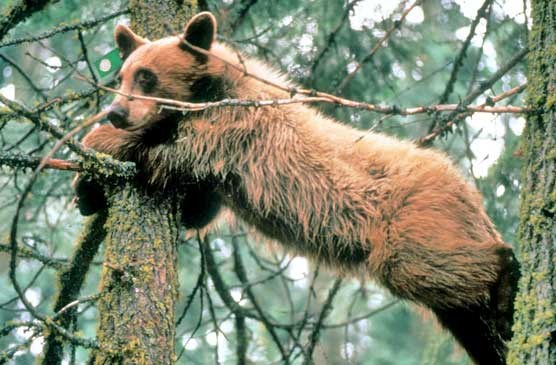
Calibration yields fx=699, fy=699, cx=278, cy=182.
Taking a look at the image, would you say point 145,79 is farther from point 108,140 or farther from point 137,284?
point 137,284

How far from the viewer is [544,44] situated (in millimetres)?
2855

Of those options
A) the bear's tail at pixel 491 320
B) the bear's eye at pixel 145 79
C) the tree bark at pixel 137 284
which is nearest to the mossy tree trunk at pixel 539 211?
the bear's tail at pixel 491 320

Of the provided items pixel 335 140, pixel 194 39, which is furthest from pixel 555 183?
pixel 194 39

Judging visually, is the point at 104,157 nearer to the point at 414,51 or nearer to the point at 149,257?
the point at 149,257

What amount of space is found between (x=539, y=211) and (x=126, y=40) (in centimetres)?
279

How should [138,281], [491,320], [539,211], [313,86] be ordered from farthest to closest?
[313,86], [491,320], [138,281], [539,211]

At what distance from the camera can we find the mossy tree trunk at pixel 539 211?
2424 mm

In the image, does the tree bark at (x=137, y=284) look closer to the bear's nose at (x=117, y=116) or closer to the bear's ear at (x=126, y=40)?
the bear's nose at (x=117, y=116)

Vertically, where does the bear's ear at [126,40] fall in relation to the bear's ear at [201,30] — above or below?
above

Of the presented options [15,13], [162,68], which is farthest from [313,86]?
[15,13]

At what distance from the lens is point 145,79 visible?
4.35 m

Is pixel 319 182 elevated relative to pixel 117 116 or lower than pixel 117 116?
lower

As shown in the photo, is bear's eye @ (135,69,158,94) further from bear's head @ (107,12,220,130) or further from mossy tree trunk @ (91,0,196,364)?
mossy tree trunk @ (91,0,196,364)

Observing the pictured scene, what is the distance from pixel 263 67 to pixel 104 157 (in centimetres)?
185
